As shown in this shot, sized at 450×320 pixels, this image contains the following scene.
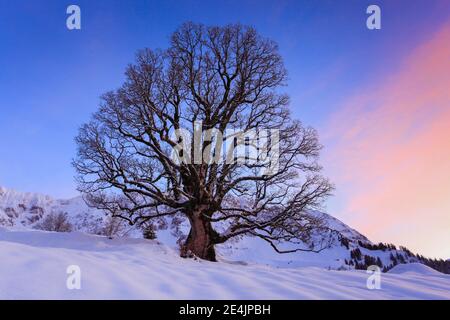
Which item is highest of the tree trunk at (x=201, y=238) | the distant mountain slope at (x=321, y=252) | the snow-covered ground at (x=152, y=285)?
the snow-covered ground at (x=152, y=285)

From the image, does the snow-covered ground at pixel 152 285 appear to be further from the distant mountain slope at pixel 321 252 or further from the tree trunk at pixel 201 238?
the distant mountain slope at pixel 321 252

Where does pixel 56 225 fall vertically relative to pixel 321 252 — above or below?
above

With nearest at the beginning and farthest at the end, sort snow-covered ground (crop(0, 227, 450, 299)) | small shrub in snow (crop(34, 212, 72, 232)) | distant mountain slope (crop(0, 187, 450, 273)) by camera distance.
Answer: snow-covered ground (crop(0, 227, 450, 299)) → small shrub in snow (crop(34, 212, 72, 232)) → distant mountain slope (crop(0, 187, 450, 273))

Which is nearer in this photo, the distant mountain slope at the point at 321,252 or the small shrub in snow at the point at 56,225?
the small shrub in snow at the point at 56,225

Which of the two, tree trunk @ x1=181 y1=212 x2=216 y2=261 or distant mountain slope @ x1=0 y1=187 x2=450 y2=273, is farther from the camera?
distant mountain slope @ x1=0 y1=187 x2=450 y2=273

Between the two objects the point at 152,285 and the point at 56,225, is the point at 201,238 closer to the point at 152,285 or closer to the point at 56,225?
the point at 152,285

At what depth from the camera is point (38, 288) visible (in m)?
2.50

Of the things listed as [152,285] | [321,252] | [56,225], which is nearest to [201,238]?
[152,285]

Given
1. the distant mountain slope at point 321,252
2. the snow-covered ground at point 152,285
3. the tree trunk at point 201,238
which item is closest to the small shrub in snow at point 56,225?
the distant mountain slope at point 321,252

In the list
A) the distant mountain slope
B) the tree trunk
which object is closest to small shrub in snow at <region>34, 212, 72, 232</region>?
the distant mountain slope

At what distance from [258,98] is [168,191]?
4.51 metres

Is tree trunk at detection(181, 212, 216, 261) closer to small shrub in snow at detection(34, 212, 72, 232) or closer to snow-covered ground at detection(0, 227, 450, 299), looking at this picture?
snow-covered ground at detection(0, 227, 450, 299)
